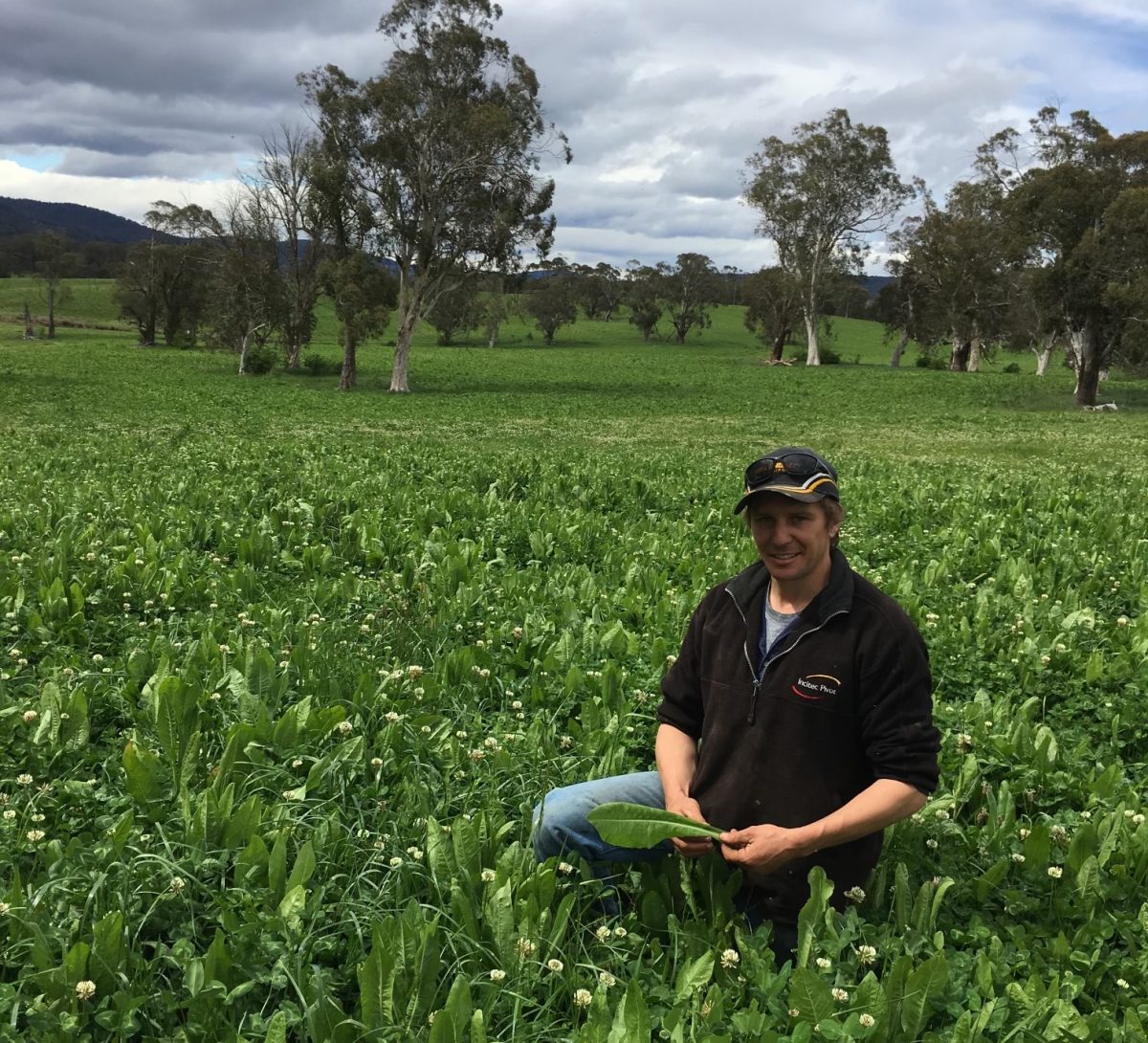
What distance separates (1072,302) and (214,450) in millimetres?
31848

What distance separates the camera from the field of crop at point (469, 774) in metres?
2.57

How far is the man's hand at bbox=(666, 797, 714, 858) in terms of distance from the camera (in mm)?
2959

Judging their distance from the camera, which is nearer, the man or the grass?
the man

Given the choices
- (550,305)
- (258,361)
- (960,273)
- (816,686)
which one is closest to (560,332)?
(550,305)

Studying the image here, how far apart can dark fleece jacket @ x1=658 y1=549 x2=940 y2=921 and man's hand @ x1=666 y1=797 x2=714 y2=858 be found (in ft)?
0.21

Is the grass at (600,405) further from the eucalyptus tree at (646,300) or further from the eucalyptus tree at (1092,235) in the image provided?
the eucalyptus tree at (646,300)

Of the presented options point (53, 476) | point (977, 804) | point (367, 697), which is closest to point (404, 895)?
point (367, 697)

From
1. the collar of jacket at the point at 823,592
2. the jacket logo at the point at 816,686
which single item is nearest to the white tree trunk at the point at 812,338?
the collar of jacket at the point at 823,592

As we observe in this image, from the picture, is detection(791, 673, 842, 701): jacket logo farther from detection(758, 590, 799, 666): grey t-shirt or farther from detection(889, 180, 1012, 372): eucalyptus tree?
detection(889, 180, 1012, 372): eucalyptus tree

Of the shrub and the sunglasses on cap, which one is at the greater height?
the shrub

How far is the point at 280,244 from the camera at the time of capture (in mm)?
49000

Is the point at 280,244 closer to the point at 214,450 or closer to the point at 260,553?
the point at 214,450

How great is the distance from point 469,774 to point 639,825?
1246mm

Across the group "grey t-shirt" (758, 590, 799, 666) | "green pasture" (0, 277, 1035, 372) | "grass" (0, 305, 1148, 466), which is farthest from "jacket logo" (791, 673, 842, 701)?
"green pasture" (0, 277, 1035, 372)
